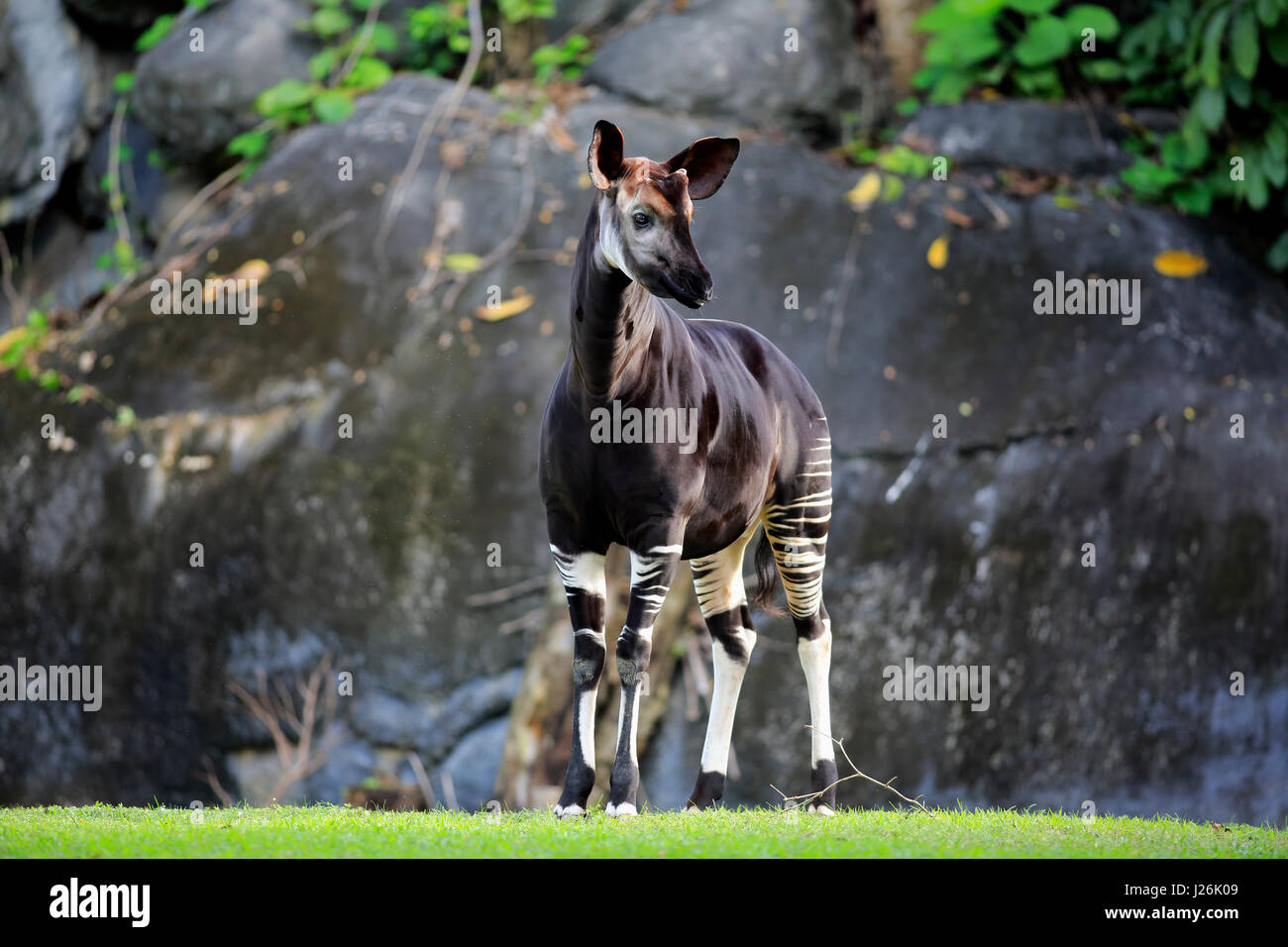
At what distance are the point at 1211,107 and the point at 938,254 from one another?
230 cm

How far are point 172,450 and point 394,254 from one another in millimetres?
2304

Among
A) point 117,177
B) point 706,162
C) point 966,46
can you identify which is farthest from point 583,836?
point 117,177

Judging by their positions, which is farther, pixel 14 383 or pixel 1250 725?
pixel 14 383

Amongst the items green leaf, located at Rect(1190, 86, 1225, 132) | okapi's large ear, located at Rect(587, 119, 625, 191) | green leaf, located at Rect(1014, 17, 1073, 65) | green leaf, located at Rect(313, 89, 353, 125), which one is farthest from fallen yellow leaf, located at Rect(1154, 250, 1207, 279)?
okapi's large ear, located at Rect(587, 119, 625, 191)

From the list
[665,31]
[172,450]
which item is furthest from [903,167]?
[172,450]

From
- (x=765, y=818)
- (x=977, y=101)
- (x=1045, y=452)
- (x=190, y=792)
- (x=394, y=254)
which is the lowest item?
(x=190, y=792)

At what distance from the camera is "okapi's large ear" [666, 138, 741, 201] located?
5.15 m

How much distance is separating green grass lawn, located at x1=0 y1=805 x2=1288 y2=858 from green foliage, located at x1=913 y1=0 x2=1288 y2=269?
6419 mm

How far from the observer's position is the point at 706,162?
17.0ft

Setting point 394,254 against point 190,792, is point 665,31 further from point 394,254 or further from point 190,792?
point 190,792

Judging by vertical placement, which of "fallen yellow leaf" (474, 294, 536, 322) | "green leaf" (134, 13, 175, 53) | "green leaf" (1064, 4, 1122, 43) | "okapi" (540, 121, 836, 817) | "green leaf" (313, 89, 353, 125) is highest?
"green leaf" (134, 13, 175, 53)

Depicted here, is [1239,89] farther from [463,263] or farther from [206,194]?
[206,194]

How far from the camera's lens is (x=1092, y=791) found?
31.9 feet

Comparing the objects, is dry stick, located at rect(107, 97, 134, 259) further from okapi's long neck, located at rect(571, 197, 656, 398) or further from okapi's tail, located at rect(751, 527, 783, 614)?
okapi's long neck, located at rect(571, 197, 656, 398)
